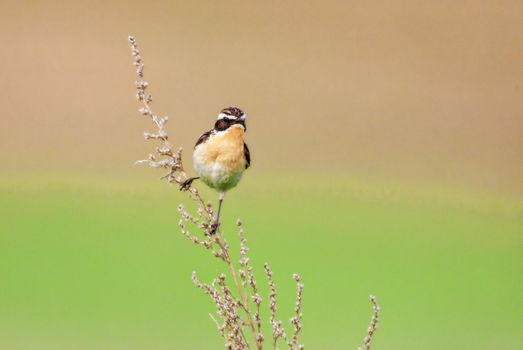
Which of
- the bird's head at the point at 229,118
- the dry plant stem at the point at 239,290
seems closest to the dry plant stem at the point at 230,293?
the dry plant stem at the point at 239,290

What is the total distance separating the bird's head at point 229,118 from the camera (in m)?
3.76

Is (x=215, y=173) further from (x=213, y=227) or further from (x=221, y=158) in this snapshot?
(x=213, y=227)

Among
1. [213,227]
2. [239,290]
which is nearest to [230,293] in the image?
[239,290]

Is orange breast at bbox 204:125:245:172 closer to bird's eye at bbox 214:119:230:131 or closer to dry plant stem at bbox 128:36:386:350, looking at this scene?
bird's eye at bbox 214:119:230:131

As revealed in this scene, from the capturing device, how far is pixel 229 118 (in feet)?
12.5

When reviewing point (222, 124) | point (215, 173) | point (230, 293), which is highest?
point (222, 124)

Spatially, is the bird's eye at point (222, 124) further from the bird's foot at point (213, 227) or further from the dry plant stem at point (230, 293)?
the bird's foot at point (213, 227)

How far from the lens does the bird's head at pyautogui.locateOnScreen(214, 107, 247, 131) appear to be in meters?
3.76

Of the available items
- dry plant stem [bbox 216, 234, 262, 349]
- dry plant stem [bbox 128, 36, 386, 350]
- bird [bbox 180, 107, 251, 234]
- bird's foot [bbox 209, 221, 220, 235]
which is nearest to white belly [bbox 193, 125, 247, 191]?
bird [bbox 180, 107, 251, 234]

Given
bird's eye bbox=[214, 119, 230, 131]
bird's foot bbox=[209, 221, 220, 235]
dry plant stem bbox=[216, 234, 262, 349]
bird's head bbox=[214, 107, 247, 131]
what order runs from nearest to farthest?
dry plant stem bbox=[216, 234, 262, 349], bird's foot bbox=[209, 221, 220, 235], bird's head bbox=[214, 107, 247, 131], bird's eye bbox=[214, 119, 230, 131]

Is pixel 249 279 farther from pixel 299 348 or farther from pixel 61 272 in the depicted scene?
pixel 61 272

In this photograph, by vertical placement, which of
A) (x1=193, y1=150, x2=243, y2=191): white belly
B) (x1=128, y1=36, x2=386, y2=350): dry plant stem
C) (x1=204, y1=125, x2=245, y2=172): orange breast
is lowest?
(x1=128, y1=36, x2=386, y2=350): dry plant stem

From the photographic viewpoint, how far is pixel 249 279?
2.91m

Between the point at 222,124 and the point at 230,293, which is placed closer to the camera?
the point at 230,293
